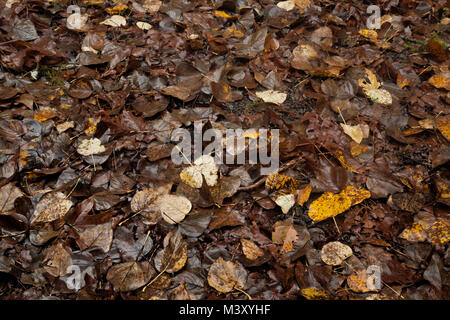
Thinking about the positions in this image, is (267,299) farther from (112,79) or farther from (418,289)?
(112,79)

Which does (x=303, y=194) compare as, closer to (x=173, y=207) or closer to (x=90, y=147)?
(x=173, y=207)

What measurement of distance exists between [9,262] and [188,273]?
727mm

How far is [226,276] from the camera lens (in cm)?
125

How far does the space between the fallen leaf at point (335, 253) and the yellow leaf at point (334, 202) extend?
129 millimetres

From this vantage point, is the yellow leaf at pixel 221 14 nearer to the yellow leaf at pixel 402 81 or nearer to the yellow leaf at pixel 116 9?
the yellow leaf at pixel 116 9

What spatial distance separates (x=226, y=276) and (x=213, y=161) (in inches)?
22.2

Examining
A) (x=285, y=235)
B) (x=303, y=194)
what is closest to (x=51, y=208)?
(x=285, y=235)

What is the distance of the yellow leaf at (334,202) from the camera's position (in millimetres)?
1410

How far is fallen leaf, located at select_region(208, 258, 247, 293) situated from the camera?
1.23m

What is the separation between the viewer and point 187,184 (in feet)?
4.82

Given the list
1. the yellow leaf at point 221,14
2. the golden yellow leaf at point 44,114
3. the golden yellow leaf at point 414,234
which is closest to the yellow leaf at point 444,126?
the golden yellow leaf at point 414,234

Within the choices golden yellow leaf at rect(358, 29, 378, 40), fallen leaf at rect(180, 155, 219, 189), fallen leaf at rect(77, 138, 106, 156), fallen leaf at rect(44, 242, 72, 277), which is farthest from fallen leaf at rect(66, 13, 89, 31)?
golden yellow leaf at rect(358, 29, 378, 40)
